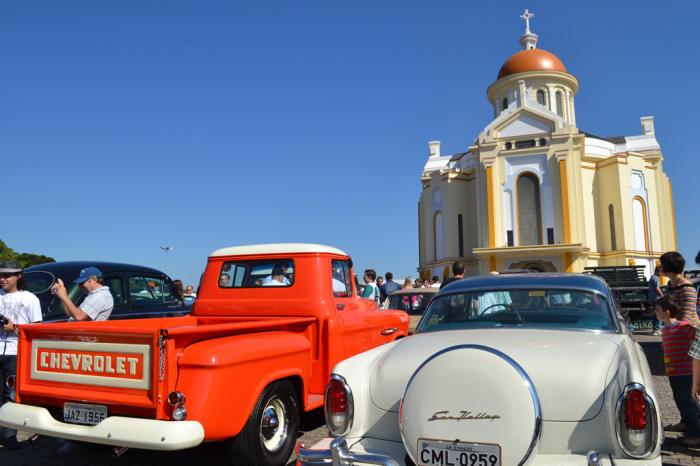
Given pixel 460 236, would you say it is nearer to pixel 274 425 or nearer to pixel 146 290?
pixel 146 290

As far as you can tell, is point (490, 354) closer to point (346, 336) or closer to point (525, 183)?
point (346, 336)

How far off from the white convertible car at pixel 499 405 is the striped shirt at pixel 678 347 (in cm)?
148

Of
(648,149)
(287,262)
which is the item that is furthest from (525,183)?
(287,262)

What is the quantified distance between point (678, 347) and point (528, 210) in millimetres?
31728

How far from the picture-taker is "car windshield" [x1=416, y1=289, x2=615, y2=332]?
3857 millimetres

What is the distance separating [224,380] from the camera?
3584 millimetres

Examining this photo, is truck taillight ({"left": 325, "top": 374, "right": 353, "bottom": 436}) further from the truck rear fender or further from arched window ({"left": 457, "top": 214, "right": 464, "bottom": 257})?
arched window ({"left": 457, "top": 214, "right": 464, "bottom": 257})

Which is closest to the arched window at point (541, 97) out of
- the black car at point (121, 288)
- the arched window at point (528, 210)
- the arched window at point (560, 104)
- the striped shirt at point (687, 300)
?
the arched window at point (560, 104)

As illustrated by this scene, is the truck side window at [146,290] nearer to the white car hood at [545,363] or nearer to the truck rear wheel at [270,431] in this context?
the truck rear wheel at [270,431]

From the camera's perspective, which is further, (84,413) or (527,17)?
(527,17)

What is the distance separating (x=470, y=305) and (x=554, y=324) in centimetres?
75

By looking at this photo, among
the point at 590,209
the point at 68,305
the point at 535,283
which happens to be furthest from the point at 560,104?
the point at 68,305

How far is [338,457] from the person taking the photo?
2.98 meters

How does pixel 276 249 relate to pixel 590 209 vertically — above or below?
below
